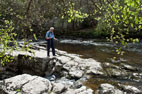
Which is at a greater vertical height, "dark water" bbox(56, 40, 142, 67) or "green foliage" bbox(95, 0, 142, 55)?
"green foliage" bbox(95, 0, 142, 55)

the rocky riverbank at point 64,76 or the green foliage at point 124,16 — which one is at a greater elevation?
the green foliage at point 124,16

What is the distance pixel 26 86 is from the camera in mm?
7199

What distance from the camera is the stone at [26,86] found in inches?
273

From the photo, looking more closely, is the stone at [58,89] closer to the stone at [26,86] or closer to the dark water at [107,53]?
the stone at [26,86]

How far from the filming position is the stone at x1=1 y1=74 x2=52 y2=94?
6.94 m

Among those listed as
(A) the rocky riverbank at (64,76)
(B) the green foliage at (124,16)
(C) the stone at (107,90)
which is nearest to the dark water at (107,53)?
(A) the rocky riverbank at (64,76)

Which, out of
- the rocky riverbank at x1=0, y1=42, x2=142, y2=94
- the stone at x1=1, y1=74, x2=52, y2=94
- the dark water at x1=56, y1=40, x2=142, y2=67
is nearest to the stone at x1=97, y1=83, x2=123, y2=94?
the rocky riverbank at x1=0, y1=42, x2=142, y2=94

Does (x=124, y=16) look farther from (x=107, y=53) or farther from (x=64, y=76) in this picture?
(x=107, y=53)

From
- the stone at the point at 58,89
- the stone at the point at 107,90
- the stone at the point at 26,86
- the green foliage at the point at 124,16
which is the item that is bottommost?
the stone at the point at 107,90

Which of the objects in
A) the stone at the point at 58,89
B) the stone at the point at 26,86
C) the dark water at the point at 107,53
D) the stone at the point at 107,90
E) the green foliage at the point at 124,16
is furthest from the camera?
the dark water at the point at 107,53

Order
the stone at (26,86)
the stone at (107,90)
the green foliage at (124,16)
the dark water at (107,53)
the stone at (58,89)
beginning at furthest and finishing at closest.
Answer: the dark water at (107,53) → the stone at (107,90) → the stone at (58,89) → the stone at (26,86) → the green foliage at (124,16)

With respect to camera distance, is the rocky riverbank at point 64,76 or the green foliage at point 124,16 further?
the rocky riverbank at point 64,76

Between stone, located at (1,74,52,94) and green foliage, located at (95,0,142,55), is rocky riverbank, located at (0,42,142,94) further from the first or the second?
green foliage, located at (95,0,142,55)

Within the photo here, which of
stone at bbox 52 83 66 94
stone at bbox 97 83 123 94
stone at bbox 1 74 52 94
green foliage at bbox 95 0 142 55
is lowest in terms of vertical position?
stone at bbox 97 83 123 94
